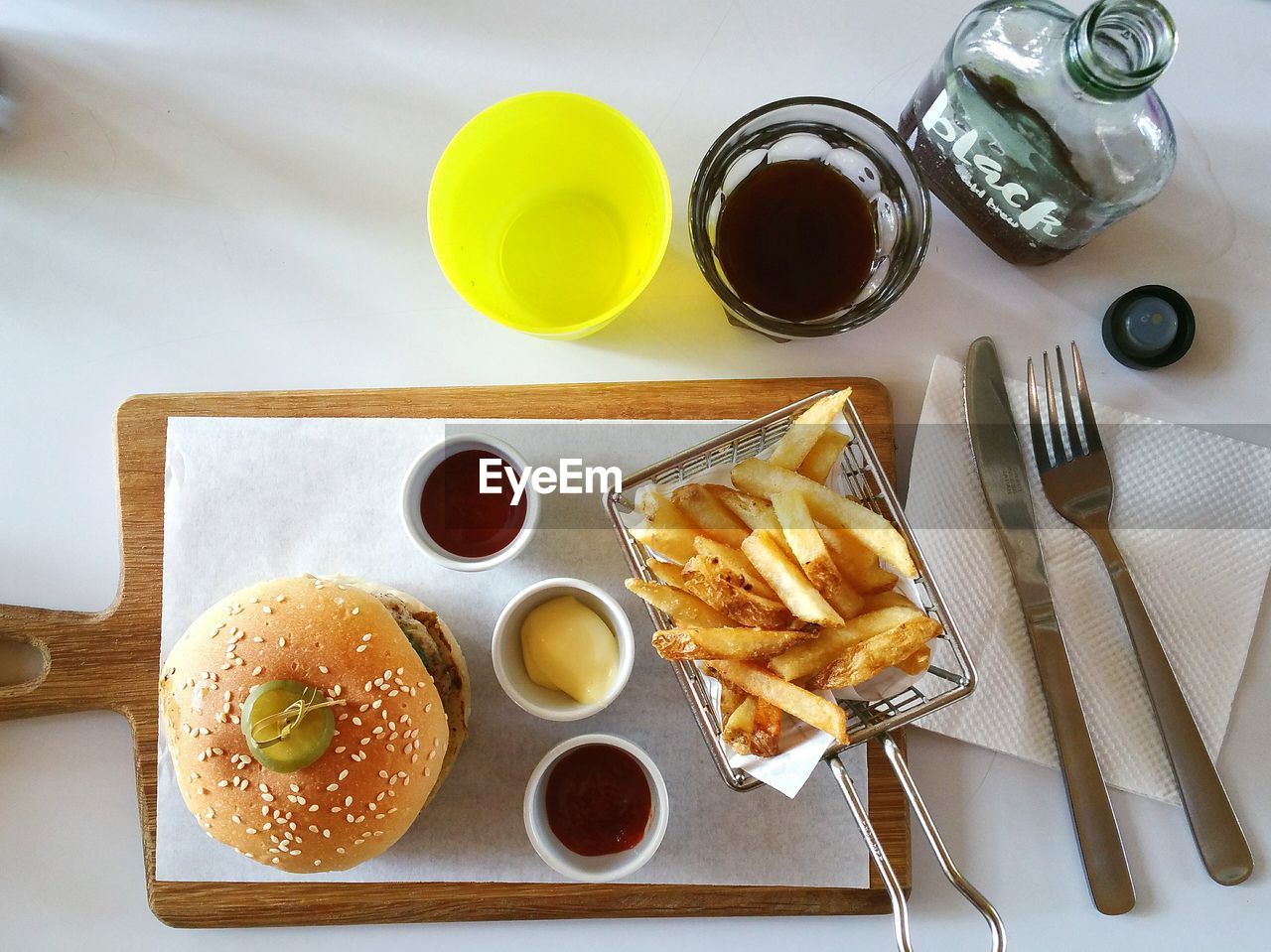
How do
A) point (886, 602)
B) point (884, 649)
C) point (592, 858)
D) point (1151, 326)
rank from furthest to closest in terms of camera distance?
1. point (1151, 326)
2. point (592, 858)
3. point (886, 602)
4. point (884, 649)

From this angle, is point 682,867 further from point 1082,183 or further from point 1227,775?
point 1082,183

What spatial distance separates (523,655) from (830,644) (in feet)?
1.64

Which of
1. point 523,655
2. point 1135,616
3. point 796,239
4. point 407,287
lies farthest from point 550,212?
point 1135,616

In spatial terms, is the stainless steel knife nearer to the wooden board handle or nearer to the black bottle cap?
the black bottle cap

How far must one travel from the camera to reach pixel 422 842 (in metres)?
1.47

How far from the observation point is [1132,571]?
1464 millimetres

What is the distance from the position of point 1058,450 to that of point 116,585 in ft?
5.32

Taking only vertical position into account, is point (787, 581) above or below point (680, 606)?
above

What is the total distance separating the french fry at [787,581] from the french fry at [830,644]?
2 cm

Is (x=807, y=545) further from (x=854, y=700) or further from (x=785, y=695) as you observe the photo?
(x=854, y=700)

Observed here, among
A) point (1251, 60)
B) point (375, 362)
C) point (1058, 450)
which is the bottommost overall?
point (375, 362)

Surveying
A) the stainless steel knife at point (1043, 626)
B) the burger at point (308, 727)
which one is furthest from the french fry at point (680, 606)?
the stainless steel knife at point (1043, 626)

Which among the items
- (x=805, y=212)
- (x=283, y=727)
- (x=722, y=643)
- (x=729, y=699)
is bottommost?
(x=283, y=727)

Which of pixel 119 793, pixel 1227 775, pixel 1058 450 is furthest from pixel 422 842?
pixel 1227 775
